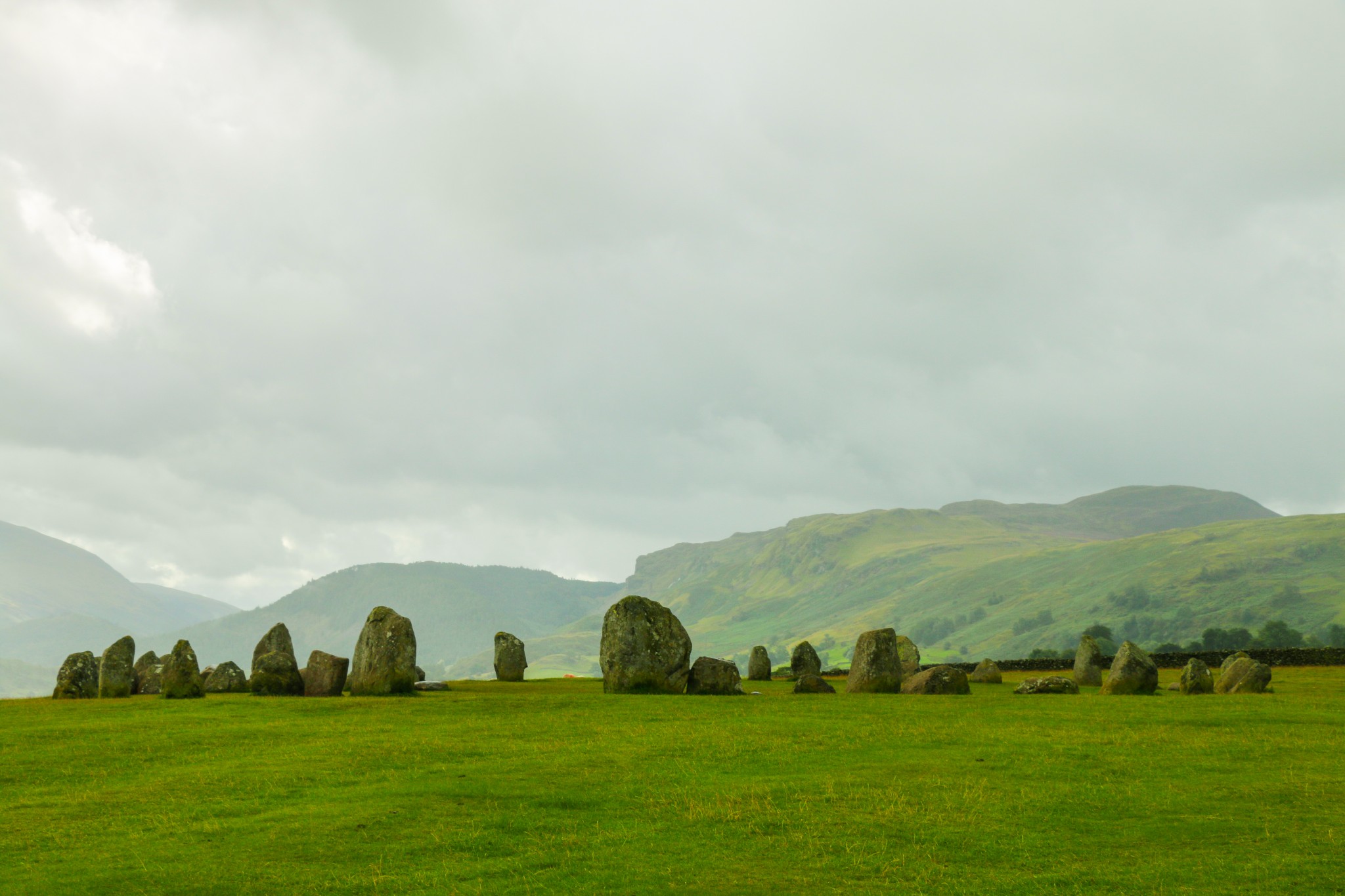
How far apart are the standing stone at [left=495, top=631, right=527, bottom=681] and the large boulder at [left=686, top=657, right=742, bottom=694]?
15.8 m

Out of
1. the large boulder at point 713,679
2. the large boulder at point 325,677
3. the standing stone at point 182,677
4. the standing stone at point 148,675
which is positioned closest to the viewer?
the standing stone at point 182,677

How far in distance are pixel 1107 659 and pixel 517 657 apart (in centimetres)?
3051

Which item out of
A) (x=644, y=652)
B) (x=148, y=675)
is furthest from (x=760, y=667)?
(x=148, y=675)

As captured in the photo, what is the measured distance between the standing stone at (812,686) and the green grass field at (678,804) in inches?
590

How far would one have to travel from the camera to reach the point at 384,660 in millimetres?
36312

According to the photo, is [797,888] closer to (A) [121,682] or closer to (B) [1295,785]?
(B) [1295,785]

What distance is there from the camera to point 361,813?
14914mm

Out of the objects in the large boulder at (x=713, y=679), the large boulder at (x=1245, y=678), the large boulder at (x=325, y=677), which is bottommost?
the large boulder at (x=1245, y=678)

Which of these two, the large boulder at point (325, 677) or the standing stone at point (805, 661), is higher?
the large boulder at point (325, 677)

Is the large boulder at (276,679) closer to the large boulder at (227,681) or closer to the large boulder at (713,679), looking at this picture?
the large boulder at (227,681)

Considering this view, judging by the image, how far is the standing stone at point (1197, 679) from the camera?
3988 cm

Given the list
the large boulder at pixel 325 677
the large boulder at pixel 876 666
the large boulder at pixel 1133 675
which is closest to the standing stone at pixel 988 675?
the large boulder at pixel 1133 675

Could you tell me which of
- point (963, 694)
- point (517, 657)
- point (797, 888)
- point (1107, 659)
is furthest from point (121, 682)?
point (1107, 659)

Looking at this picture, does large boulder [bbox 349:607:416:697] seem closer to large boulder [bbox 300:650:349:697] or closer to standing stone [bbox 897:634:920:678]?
large boulder [bbox 300:650:349:697]
